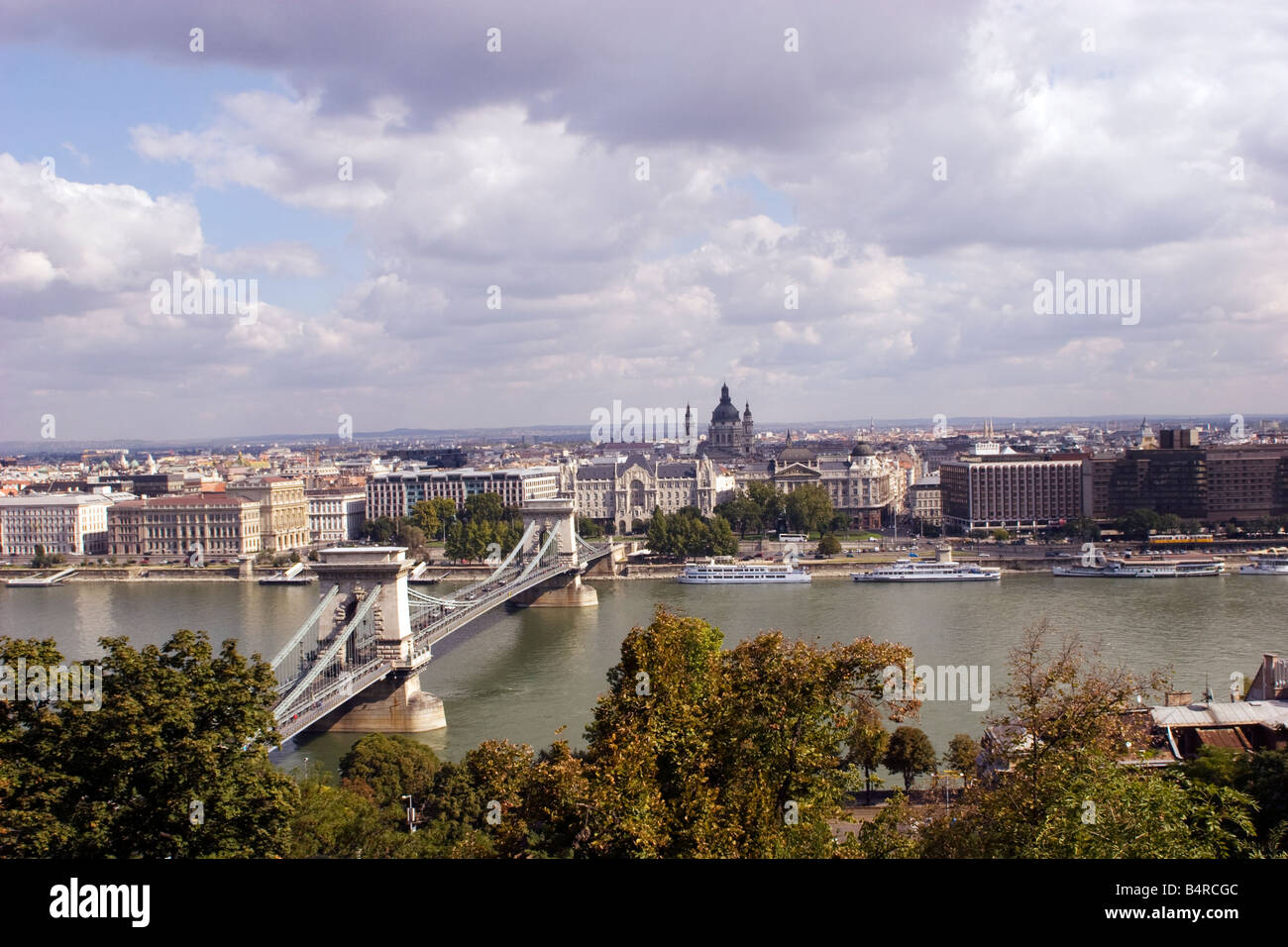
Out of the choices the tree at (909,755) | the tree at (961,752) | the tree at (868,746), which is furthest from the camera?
the tree at (909,755)

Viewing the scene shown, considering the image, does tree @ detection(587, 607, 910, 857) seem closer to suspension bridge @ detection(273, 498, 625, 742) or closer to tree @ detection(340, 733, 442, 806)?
tree @ detection(340, 733, 442, 806)

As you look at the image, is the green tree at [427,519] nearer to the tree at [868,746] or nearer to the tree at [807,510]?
the tree at [807,510]

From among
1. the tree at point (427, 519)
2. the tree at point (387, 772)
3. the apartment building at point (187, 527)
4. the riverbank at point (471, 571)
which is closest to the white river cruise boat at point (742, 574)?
the riverbank at point (471, 571)

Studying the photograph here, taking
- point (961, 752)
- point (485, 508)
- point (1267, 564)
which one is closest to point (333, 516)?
point (485, 508)

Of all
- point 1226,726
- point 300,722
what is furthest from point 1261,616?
point 300,722

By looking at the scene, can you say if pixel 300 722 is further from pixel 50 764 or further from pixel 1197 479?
pixel 1197 479

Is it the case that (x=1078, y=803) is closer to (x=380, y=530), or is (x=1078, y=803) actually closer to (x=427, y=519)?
(x=427, y=519)

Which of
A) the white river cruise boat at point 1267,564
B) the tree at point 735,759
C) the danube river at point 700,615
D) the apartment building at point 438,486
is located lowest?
the danube river at point 700,615
